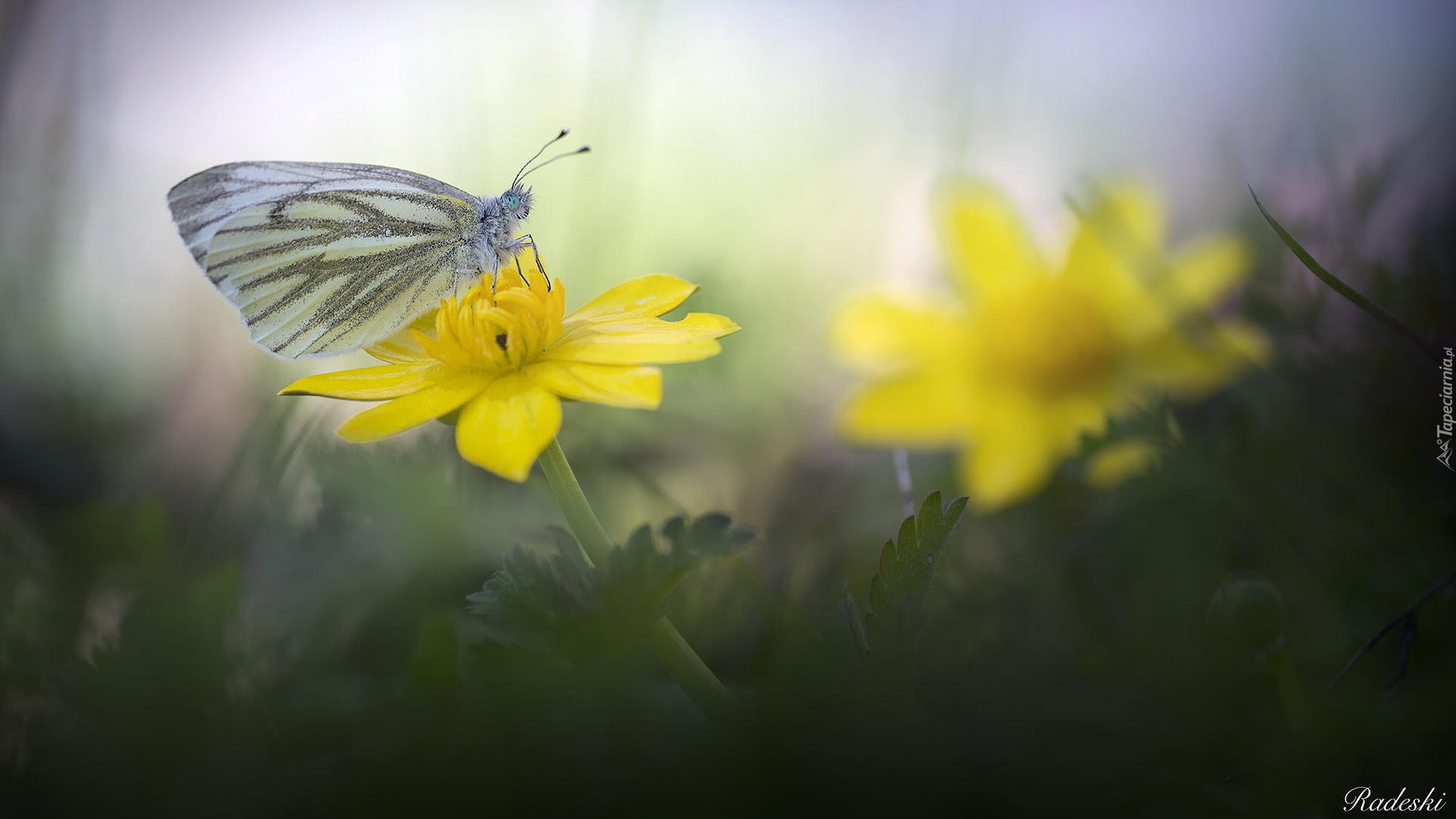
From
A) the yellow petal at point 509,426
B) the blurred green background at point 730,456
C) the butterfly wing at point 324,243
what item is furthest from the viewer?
the butterfly wing at point 324,243

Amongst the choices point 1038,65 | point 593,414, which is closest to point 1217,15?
point 1038,65

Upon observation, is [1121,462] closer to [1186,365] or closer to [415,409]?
[1186,365]

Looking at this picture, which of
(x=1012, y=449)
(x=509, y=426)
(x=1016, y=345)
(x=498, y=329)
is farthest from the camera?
(x=1016, y=345)

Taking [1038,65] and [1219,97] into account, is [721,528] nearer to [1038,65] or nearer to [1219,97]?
[1038,65]

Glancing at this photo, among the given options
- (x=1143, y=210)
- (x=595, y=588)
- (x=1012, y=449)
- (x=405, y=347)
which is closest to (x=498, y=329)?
(x=405, y=347)

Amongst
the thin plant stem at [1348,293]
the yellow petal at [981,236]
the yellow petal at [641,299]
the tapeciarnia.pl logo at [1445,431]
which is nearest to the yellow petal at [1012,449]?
the yellow petal at [981,236]

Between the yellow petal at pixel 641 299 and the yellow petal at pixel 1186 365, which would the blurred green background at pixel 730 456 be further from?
the yellow petal at pixel 641 299

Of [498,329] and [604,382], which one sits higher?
[498,329]
